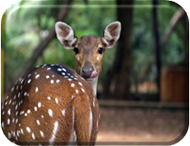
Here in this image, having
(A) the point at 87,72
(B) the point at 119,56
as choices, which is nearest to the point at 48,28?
(A) the point at 87,72

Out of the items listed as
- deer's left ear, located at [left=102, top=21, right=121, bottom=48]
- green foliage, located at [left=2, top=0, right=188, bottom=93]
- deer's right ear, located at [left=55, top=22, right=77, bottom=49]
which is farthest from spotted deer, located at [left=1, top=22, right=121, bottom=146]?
green foliage, located at [left=2, top=0, right=188, bottom=93]

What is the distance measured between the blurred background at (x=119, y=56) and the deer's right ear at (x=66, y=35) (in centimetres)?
40

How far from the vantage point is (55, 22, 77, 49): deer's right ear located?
2158 millimetres

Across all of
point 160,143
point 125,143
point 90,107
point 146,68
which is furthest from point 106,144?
point 146,68

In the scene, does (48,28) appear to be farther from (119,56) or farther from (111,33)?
(119,56)

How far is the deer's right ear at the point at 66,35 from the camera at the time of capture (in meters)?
2.16

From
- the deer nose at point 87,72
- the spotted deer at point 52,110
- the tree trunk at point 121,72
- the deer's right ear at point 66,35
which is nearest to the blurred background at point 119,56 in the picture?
the tree trunk at point 121,72

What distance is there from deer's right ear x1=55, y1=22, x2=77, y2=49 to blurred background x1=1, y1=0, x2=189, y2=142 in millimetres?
401

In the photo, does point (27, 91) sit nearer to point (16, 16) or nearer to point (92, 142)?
point (92, 142)

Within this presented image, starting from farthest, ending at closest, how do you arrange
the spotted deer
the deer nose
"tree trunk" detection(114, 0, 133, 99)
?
"tree trunk" detection(114, 0, 133, 99), the deer nose, the spotted deer

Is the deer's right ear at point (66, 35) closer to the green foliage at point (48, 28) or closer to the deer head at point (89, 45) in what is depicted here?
the deer head at point (89, 45)

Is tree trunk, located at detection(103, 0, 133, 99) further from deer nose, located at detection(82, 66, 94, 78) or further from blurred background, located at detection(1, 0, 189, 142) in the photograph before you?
deer nose, located at detection(82, 66, 94, 78)

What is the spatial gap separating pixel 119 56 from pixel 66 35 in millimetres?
3710

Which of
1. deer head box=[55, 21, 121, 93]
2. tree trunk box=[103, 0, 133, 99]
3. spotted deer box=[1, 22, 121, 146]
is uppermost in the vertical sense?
deer head box=[55, 21, 121, 93]
